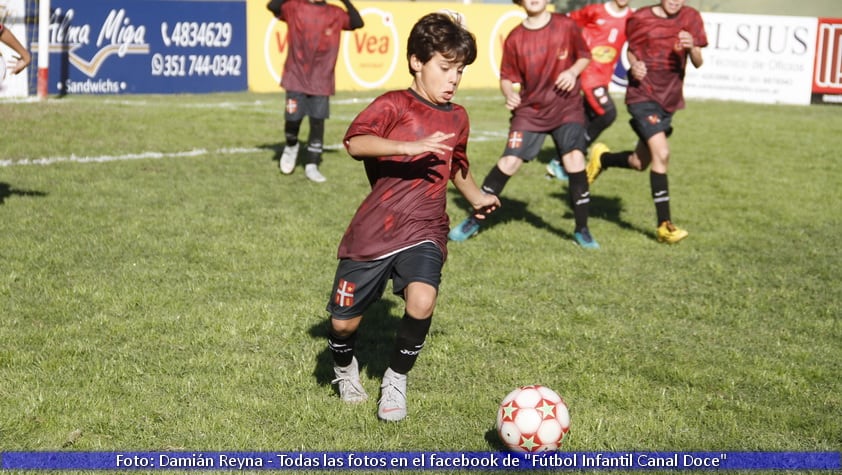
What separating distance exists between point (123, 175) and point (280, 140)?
3521 millimetres

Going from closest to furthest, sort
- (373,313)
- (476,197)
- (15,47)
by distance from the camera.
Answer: (476,197), (373,313), (15,47)

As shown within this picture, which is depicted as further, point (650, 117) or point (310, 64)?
point (310, 64)

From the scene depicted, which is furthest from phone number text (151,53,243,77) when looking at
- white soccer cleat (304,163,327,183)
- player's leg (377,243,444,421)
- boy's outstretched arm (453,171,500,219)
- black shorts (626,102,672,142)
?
player's leg (377,243,444,421)

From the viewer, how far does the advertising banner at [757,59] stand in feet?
74.3

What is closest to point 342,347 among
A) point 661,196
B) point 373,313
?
point 373,313

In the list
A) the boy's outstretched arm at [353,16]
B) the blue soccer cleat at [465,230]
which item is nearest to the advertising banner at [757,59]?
the boy's outstretched arm at [353,16]

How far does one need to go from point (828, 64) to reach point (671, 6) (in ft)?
53.0

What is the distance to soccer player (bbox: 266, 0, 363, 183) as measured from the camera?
35.0 feet

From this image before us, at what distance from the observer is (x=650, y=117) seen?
8.42 metres

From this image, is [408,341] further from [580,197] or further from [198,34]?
[198,34]

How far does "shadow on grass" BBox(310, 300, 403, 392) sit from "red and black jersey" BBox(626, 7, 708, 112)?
357 centimetres

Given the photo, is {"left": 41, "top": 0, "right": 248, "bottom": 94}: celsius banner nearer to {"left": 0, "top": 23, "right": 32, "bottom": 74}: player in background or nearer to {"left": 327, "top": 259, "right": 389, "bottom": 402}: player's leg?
{"left": 0, "top": 23, "right": 32, "bottom": 74}: player in background

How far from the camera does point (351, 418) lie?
438cm
